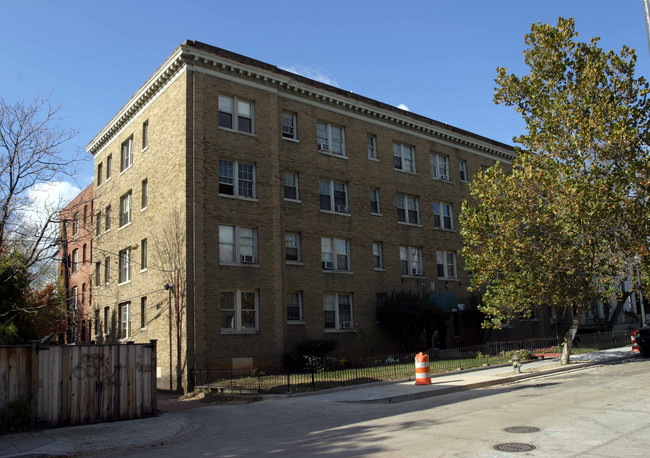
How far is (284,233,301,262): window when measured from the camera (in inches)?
1092

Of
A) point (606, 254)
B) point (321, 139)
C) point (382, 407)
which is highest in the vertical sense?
point (321, 139)

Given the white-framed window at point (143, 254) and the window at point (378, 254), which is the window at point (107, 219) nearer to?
the white-framed window at point (143, 254)

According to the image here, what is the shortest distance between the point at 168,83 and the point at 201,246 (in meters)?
8.44

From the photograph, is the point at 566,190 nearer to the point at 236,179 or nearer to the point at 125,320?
the point at 236,179

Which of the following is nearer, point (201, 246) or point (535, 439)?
point (535, 439)

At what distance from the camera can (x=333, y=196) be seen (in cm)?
3017

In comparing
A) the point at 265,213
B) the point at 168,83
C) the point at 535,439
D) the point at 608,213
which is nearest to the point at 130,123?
the point at 168,83

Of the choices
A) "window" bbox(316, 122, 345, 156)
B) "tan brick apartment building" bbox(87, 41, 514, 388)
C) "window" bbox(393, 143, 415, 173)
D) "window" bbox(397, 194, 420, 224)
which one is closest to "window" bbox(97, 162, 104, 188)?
"tan brick apartment building" bbox(87, 41, 514, 388)

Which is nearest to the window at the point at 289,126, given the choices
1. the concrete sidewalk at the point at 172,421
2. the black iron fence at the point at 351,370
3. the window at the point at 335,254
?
the window at the point at 335,254

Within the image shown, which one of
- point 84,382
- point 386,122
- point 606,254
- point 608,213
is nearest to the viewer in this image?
point 84,382

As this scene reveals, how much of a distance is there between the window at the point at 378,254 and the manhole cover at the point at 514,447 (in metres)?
22.9

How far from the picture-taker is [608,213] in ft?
71.9

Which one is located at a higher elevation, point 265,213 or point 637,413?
point 265,213

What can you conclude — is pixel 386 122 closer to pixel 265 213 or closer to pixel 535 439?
pixel 265 213
